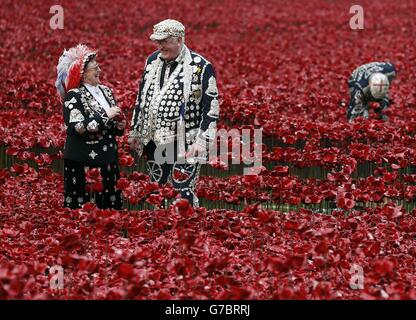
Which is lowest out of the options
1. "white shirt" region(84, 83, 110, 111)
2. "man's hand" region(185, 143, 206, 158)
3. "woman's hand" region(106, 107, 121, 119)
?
"man's hand" region(185, 143, 206, 158)

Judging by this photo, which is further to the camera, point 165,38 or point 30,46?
point 30,46

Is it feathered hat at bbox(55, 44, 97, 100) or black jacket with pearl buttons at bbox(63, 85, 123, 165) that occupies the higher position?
feathered hat at bbox(55, 44, 97, 100)

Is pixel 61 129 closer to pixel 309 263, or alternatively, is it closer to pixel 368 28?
pixel 309 263

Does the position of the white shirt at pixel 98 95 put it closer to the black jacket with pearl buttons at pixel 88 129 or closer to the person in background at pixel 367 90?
the black jacket with pearl buttons at pixel 88 129

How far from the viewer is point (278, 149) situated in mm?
7023

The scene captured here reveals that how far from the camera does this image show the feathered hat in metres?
6.25

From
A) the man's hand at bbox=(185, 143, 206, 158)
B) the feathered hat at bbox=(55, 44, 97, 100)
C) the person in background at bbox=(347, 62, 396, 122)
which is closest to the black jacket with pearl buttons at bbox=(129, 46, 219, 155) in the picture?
the man's hand at bbox=(185, 143, 206, 158)

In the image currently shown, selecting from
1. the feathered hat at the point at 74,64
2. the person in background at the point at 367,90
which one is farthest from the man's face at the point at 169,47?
the person in background at the point at 367,90

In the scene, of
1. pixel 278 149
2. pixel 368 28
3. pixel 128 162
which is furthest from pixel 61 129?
pixel 368 28

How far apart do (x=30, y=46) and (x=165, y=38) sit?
1018 cm

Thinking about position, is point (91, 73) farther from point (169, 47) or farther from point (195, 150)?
point (195, 150)

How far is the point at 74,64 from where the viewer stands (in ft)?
20.6

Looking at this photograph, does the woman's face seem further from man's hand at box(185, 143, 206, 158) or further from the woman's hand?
man's hand at box(185, 143, 206, 158)

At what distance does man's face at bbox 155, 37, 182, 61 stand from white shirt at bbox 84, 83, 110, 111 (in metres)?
0.56
